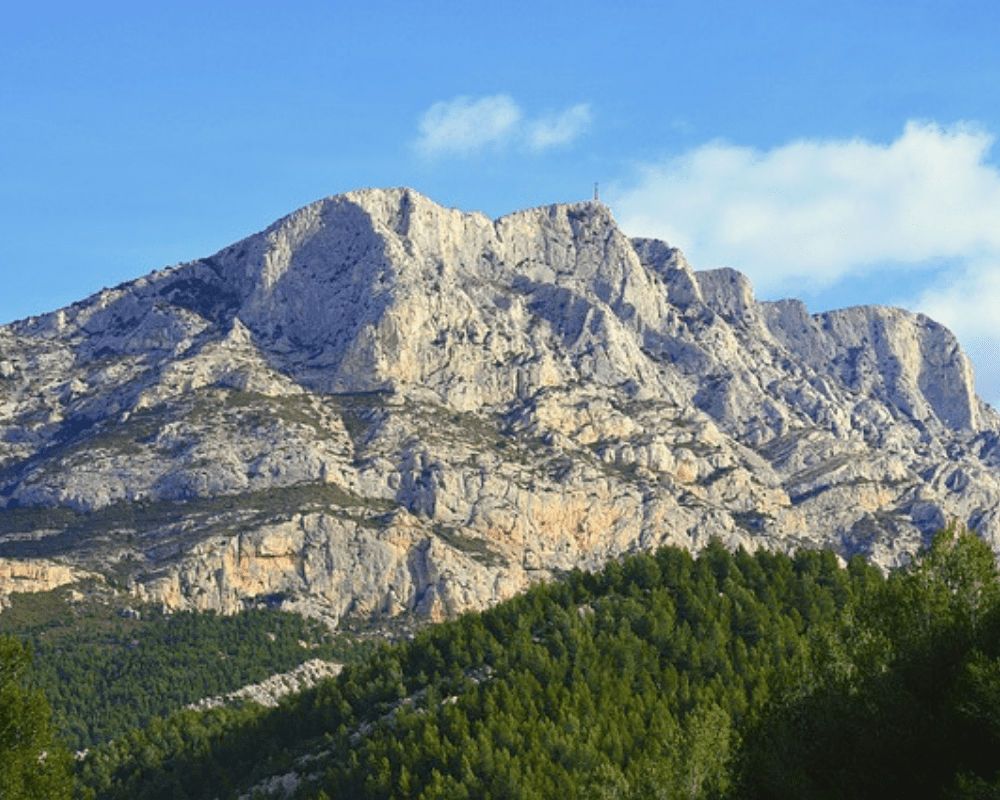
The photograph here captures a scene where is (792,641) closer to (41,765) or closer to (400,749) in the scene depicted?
(400,749)

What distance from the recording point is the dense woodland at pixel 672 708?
6862 centimetres

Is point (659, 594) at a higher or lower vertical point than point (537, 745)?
higher

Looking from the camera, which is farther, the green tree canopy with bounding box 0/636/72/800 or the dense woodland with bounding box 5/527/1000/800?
the green tree canopy with bounding box 0/636/72/800

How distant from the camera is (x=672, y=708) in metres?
159

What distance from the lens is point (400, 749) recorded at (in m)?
156

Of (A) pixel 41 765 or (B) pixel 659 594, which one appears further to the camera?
(B) pixel 659 594

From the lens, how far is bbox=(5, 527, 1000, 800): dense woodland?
68.6m

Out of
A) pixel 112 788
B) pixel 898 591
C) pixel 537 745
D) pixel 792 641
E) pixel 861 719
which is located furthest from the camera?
pixel 112 788

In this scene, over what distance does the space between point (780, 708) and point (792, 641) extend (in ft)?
309

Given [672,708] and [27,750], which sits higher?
[27,750]

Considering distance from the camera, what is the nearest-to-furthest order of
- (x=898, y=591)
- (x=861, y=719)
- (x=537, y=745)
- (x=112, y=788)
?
(x=861, y=719) → (x=898, y=591) → (x=537, y=745) → (x=112, y=788)

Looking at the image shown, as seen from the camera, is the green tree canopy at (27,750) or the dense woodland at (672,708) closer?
the dense woodland at (672,708)

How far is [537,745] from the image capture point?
150 meters

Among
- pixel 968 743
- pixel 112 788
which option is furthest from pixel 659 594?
pixel 968 743
